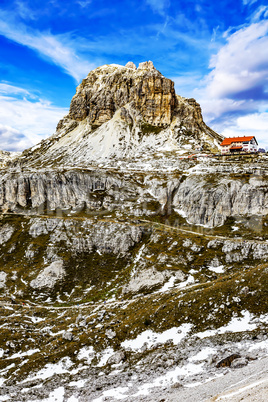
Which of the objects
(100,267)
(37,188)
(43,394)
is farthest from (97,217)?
(43,394)

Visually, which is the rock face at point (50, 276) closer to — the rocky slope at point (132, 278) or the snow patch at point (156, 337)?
the rocky slope at point (132, 278)

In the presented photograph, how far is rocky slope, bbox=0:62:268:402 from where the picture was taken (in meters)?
40.0

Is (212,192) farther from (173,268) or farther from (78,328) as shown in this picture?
(78,328)

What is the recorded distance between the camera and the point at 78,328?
203 ft

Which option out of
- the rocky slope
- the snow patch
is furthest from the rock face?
the snow patch

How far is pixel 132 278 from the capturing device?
93062 millimetres

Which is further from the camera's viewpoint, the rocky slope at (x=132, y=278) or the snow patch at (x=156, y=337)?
the snow patch at (x=156, y=337)

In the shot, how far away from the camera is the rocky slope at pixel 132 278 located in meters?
40.0

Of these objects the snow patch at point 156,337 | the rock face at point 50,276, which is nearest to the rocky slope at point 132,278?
the snow patch at point 156,337

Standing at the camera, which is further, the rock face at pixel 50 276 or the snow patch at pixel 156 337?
the rock face at pixel 50 276

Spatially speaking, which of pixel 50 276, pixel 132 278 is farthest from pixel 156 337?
pixel 50 276

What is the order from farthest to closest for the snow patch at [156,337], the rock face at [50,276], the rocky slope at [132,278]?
the rock face at [50,276]
the snow patch at [156,337]
the rocky slope at [132,278]

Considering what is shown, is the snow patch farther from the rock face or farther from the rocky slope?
the rock face

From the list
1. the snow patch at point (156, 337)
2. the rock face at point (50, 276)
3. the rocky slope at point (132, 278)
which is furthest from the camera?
the rock face at point (50, 276)
